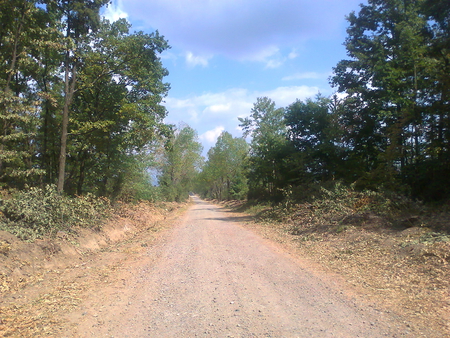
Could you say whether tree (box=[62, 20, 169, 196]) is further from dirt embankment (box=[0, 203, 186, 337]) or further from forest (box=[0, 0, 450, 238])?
dirt embankment (box=[0, 203, 186, 337])

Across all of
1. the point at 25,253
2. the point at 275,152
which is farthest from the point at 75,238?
the point at 275,152

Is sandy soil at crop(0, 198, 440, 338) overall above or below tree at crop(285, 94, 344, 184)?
below

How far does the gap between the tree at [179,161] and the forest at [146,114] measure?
1913 cm

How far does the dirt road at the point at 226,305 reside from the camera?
186 inches

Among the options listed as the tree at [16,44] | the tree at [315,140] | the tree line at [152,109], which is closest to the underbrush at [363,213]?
the tree line at [152,109]

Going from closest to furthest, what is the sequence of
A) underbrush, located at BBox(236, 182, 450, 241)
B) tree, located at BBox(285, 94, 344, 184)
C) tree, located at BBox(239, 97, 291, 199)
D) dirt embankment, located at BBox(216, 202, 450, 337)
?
1. dirt embankment, located at BBox(216, 202, 450, 337)
2. underbrush, located at BBox(236, 182, 450, 241)
3. tree, located at BBox(285, 94, 344, 184)
4. tree, located at BBox(239, 97, 291, 199)

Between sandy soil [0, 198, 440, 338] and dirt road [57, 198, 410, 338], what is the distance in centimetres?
1

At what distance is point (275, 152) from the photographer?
2672cm

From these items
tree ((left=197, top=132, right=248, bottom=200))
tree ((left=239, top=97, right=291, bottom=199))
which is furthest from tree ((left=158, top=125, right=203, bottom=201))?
tree ((left=239, top=97, right=291, bottom=199))

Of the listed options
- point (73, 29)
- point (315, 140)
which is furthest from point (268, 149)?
point (73, 29)

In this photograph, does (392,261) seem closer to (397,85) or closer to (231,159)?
(397,85)

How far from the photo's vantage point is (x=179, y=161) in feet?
165

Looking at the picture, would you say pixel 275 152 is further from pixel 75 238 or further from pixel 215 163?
pixel 215 163

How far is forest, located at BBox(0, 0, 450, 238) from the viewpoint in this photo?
13.7 metres
